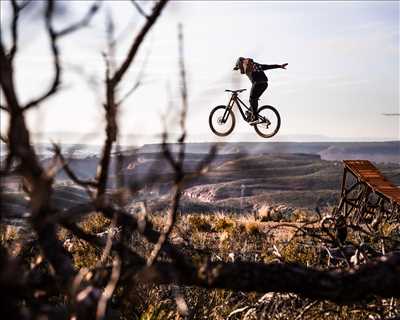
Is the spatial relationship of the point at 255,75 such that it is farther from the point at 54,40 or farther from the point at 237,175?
the point at 237,175

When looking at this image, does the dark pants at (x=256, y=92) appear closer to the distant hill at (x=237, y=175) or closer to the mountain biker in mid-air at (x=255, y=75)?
the mountain biker in mid-air at (x=255, y=75)

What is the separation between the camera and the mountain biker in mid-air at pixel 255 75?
28.5 ft

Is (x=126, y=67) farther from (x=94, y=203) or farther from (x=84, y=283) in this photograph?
(x=84, y=283)

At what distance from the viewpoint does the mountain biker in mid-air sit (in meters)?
8.69

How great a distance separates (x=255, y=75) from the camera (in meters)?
9.45

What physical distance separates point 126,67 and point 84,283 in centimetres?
95

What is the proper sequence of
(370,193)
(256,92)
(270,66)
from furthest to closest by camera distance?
(370,193), (256,92), (270,66)

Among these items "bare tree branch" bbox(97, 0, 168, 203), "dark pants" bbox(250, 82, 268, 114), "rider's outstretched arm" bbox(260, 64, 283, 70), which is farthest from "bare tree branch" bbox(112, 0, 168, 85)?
"dark pants" bbox(250, 82, 268, 114)

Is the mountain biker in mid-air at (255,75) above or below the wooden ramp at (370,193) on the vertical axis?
above

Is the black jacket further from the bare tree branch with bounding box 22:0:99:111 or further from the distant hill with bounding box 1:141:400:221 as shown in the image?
the bare tree branch with bounding box 22:0:99:111

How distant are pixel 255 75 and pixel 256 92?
942 mm

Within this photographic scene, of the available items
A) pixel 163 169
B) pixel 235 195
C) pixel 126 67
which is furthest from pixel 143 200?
pixel 235 195

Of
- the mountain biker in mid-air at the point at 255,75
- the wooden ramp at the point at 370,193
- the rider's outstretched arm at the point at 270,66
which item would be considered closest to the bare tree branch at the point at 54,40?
the mountain biker in mid-air at the point at 255,75

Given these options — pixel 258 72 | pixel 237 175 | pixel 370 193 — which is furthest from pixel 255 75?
pixel 237 175
